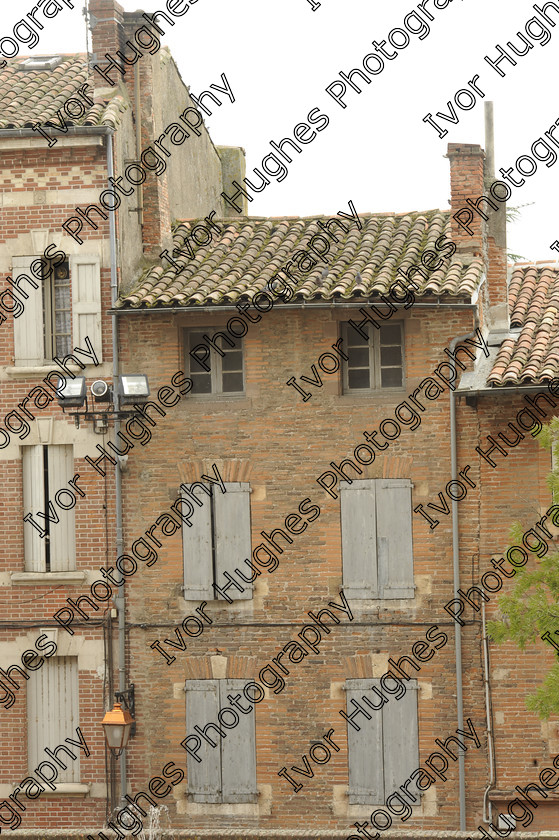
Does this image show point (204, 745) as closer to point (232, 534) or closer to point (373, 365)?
point (232, 534)

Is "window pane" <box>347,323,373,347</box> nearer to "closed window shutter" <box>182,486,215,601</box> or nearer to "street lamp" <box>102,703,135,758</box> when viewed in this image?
"closed window shutter" <box>182,486,215,601</box>

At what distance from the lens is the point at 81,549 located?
1802 centimetres

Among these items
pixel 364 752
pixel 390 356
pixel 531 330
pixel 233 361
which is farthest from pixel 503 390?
pixel 364 752

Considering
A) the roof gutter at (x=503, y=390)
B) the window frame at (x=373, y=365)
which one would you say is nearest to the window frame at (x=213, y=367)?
the window frame at (x=373, y=365)

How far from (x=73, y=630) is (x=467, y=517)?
230 inches

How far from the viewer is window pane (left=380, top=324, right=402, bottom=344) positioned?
17781mm

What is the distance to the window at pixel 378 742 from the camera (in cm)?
1738

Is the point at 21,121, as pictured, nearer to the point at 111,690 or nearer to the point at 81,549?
the point at 81,549

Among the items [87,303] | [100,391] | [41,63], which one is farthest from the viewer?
[41,63]

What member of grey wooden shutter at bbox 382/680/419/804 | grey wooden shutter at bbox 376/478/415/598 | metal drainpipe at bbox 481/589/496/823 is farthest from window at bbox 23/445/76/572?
metal drainpipe at bbox 481/589/496/823

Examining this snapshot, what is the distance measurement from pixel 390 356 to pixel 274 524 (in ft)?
9.57

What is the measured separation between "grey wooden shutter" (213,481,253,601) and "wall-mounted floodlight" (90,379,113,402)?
6.78ft

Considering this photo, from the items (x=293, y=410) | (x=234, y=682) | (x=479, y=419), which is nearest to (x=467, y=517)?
(x=479, y=419)

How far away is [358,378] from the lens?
1797 cm
